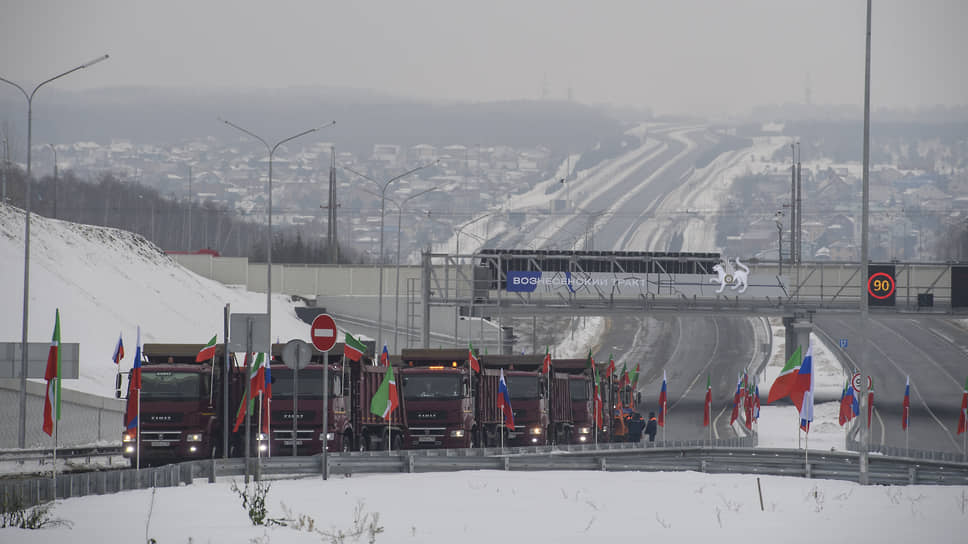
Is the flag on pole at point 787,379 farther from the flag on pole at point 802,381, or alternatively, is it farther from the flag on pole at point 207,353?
the flag on pole at point 207,353

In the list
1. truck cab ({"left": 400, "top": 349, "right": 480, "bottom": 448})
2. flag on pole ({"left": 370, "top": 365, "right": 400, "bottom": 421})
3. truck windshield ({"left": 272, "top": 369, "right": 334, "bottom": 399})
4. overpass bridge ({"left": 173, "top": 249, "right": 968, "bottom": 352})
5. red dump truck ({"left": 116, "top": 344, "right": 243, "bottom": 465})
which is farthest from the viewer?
overpass bridge ({"left": 173, "top": 249, "right": 968, "bottom": 352})

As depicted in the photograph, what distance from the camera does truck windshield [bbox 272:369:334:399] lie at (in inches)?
1197

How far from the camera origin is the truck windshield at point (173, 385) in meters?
29.9

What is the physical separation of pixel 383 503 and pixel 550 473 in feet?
21.9

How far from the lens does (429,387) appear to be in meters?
34.5

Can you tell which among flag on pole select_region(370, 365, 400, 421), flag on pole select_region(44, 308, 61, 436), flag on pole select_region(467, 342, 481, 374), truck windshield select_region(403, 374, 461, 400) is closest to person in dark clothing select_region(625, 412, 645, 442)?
flag on pole select_region(467, 342, 481, 374)

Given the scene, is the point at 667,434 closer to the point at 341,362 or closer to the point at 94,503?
the point at 341,362

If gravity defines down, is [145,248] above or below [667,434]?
above

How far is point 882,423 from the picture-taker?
6575 centimetres

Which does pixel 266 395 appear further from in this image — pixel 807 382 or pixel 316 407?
pixel 807 382

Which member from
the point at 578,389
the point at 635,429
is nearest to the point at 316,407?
the point at 635,429

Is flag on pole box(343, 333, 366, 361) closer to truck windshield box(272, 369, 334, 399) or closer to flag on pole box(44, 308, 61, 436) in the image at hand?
truck windshield box(272, 369, 334, 399)

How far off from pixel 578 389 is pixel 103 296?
36.9 metres

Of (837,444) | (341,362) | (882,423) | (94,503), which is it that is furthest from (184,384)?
(882,423)
